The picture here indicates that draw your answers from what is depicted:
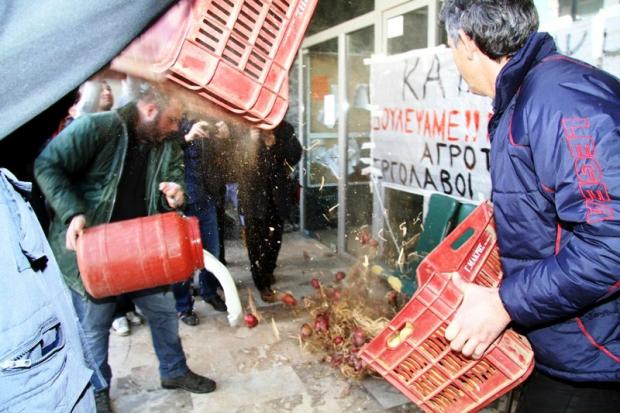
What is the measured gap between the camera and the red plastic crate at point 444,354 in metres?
1.36

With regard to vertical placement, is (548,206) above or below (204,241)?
above

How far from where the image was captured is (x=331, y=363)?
314 centimetres

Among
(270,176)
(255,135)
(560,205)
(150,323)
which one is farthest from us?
(270,176)

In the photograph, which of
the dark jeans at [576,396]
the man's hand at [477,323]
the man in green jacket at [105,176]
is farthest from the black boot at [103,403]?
the dark jeans at [576,396]

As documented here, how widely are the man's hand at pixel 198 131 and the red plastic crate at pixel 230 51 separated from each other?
888 millimetres

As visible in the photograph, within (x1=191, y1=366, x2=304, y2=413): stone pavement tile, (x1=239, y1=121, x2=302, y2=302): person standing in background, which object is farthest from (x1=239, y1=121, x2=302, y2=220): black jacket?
(x1=191, y1=366, x2=304, y2=413): stone pavement tile

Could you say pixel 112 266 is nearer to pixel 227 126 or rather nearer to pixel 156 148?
pixel 156 148

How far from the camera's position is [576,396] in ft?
4.50

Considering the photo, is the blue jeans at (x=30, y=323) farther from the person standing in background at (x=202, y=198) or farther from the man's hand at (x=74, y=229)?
the person standing in background at (x=202, y=198)

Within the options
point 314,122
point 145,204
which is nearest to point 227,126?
point 145,204

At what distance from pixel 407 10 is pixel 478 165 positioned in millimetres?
1610

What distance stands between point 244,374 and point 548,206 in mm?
2398

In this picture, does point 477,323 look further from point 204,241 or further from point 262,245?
point 262,245

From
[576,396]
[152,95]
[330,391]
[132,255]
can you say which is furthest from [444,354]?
[330,391]
